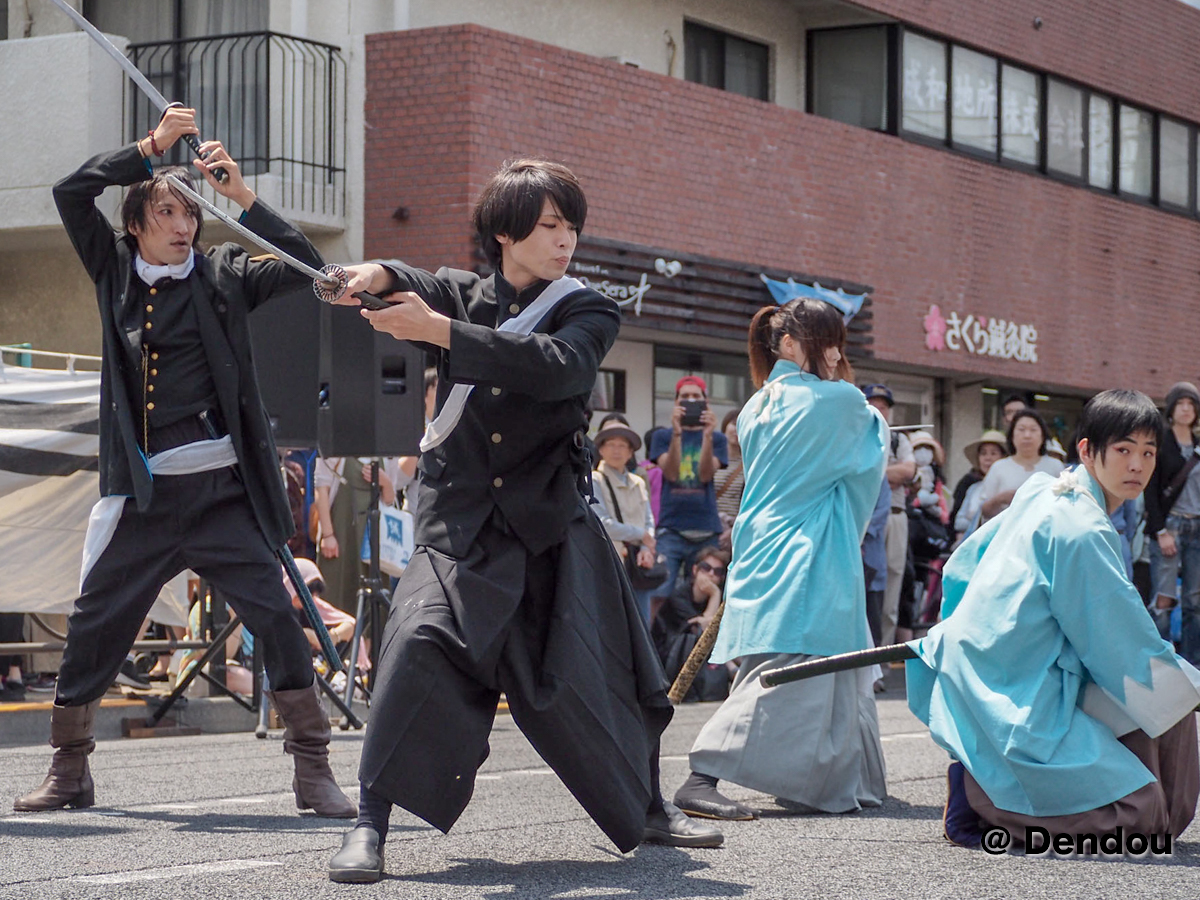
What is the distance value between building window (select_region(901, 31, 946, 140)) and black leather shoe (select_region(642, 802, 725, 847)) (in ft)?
54.2

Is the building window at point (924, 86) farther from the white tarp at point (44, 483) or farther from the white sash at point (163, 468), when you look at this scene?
the white sash at point (163, 468)

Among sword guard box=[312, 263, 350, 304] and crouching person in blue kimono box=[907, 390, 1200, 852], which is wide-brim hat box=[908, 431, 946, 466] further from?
sword guard box=[312, 263, 350, 304]

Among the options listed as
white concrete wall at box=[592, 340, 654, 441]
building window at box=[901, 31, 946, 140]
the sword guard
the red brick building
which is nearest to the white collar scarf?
the sword guard

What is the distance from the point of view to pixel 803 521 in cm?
638

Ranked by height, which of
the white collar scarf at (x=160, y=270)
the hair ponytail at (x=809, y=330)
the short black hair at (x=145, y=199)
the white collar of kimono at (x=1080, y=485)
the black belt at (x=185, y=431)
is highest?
the short black hair at (x=145, y=199)

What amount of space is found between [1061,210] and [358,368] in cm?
1535

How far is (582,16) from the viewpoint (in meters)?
17.7

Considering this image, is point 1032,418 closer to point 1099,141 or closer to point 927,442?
point 927,442

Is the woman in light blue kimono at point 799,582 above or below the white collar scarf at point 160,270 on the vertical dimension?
below

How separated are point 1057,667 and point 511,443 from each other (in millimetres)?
1678

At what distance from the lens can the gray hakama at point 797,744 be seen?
5.99 m

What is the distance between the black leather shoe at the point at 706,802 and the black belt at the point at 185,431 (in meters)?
1.84

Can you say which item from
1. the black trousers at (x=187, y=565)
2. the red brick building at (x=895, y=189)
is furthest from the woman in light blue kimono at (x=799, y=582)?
the red brick building at (x=895, y=189)

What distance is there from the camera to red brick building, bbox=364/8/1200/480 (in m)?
15.6
